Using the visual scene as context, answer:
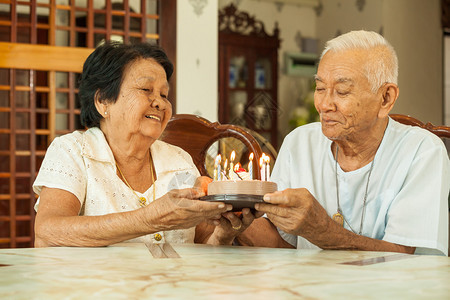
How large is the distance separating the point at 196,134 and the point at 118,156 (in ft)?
1.16

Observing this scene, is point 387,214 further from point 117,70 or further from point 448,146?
point 117,70

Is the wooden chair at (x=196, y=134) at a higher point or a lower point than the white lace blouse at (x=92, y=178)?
higher

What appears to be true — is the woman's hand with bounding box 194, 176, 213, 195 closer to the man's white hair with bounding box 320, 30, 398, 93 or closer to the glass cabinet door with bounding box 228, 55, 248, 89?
the man's white hair with bounding box 320, 30, 398, 93

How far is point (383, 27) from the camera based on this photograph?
607 cm

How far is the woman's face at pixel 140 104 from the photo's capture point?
186cm

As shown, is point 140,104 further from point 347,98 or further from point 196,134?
point 347,98

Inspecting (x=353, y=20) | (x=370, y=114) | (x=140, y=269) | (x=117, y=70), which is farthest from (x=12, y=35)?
(x=353, y=20)

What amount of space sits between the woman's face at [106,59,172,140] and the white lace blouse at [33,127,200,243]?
0.09m

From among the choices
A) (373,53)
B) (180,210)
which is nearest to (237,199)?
(180,210)

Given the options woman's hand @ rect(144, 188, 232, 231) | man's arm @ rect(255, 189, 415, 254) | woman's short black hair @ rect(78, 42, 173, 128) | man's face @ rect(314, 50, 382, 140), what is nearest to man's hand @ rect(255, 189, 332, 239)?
man's arm @ rect(255, 189, 415, 254)

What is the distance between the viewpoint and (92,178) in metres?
1.75

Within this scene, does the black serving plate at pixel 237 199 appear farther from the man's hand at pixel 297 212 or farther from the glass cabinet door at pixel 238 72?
the glass cabinet door at pixel 238 72

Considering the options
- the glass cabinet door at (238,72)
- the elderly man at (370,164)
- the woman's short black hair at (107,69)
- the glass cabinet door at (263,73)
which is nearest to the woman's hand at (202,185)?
the elderly man at (370,164)

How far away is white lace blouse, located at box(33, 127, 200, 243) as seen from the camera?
168cm
